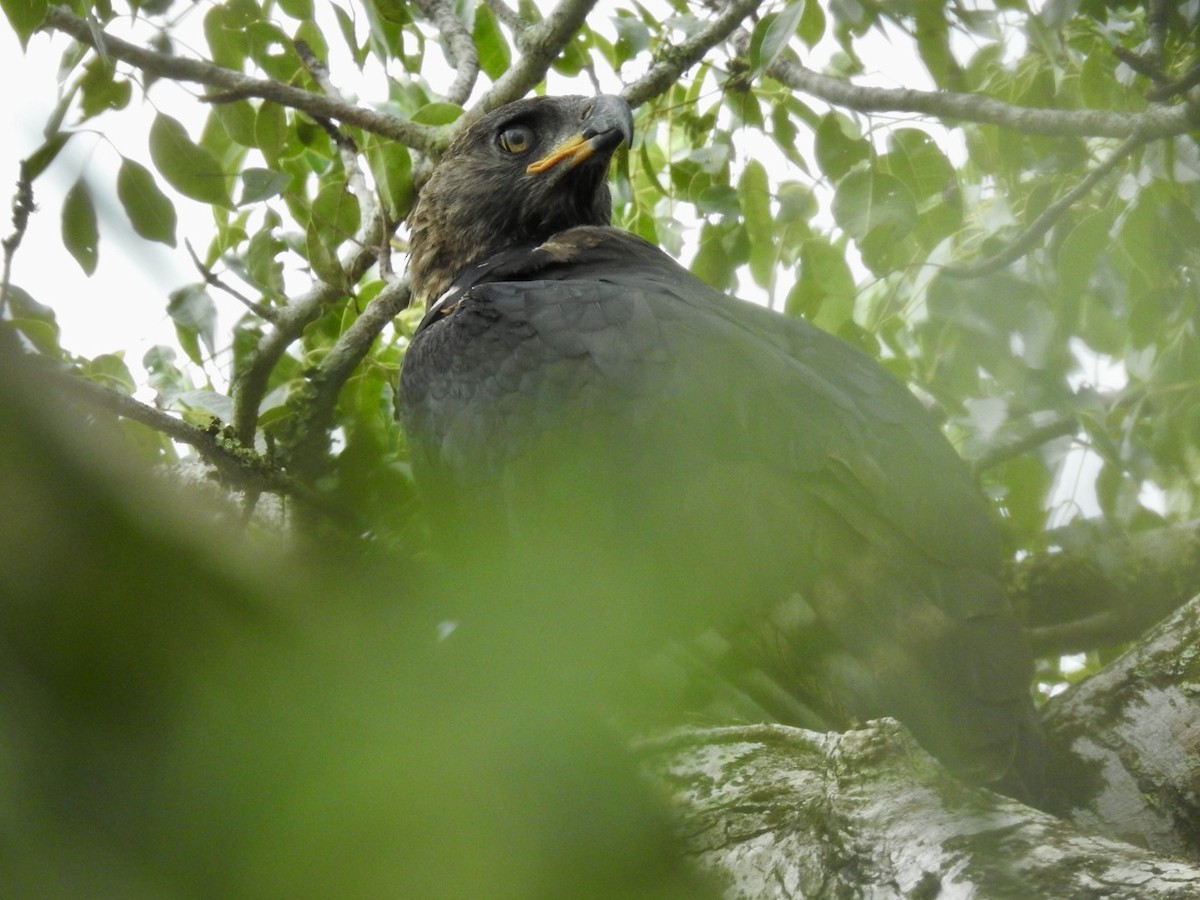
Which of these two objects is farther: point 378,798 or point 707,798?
point 707,798

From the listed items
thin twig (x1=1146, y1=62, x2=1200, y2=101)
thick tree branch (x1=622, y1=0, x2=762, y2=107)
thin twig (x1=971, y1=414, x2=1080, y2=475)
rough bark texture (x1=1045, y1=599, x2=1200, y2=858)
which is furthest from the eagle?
thin twig (x1=1146, y1=62, x2=1200, y2=101)

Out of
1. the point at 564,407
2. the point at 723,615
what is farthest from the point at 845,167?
the point at 723,615

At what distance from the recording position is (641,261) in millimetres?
3834

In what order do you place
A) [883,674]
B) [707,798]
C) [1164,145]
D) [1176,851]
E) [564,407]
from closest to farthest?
1. [707,798]
2. [1176,851]
3. [883,674]
4. [564,407]
5. [1164,145]

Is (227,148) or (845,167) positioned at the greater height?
(227,148)

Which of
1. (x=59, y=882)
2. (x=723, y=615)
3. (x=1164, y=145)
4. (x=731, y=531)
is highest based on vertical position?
(x=1164, y=145)

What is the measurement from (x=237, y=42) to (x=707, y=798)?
2831 mm

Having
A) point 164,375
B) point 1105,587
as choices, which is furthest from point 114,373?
point 1105,587

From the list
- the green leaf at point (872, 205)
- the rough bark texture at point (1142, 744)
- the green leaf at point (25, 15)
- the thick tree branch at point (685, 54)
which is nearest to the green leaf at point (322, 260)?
the green leaf at point (25, 15)

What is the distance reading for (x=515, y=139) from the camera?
4.44 metres

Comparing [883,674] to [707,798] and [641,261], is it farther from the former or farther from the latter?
[641,261]

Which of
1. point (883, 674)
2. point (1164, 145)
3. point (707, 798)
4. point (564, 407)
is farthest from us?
point (1164, 145)

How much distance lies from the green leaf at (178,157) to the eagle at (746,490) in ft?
2.70

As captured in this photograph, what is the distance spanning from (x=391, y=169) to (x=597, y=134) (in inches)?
32.0
